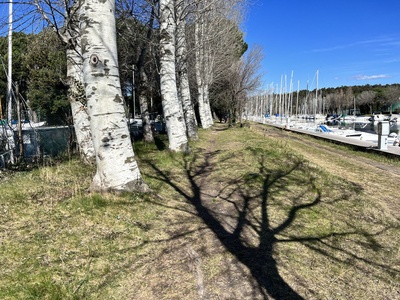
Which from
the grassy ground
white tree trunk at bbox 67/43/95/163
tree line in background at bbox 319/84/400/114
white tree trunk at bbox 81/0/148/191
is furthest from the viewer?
tree line in background at bbox 319/84/400/114

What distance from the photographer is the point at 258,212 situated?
15.5 ft

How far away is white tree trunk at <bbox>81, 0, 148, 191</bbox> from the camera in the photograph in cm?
442

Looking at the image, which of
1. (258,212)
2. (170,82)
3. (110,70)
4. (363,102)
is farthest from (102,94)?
(363,102)

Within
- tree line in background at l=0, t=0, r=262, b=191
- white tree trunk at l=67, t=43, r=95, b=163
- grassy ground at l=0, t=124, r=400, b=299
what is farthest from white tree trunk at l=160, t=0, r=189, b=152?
grassy ground at l=0, t=124, r=400, b=299

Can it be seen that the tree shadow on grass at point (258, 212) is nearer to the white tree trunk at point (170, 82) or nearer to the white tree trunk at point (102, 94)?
the white tree trunk at point (170, 82)

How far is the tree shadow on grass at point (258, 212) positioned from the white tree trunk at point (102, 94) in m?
1.40

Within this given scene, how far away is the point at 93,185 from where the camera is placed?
449cm

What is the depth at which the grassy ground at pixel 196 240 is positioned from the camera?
2.71 m

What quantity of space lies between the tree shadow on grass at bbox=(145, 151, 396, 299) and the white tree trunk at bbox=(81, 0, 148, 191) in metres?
1.40

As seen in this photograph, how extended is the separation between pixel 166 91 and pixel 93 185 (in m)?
4.63

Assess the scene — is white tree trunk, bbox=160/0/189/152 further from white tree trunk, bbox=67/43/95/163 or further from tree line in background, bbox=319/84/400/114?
tree line in background, bbox=319/84/400/114

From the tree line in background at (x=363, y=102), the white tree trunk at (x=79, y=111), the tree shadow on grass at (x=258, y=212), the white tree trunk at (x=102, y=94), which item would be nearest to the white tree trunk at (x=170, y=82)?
the tree shadow on grass at (x=258, y=212)

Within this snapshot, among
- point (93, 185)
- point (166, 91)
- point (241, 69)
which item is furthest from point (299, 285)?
point (241, 69)

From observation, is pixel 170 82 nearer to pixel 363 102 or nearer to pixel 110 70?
pixel 110 70
